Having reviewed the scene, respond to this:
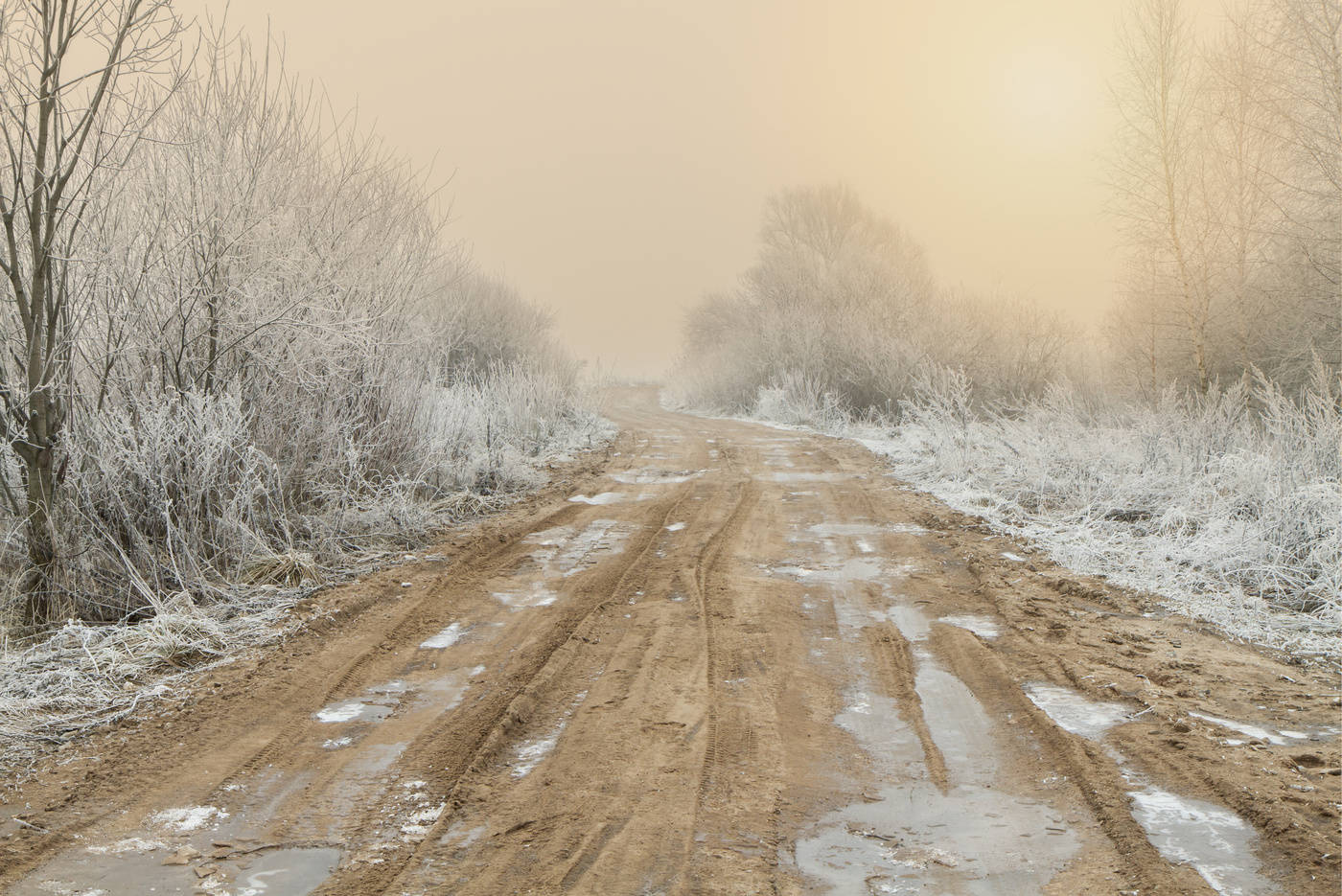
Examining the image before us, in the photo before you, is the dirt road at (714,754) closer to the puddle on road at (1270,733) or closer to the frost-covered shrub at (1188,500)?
the puddle on road at (1270,733)

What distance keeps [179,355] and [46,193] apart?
142cm

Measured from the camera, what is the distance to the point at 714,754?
3393 millimetres

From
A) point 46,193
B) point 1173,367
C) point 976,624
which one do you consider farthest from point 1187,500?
point 1173,367

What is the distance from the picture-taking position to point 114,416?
5.46 metres

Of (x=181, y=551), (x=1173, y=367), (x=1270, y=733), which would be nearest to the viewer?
(x=1270, y=733)

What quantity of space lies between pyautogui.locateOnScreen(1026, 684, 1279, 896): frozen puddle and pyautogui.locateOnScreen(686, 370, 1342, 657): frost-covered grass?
7.47 ft

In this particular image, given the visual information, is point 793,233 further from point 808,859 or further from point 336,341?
point 808,859

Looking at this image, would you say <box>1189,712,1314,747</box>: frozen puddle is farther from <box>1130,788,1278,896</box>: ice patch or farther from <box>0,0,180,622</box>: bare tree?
<box>0,0,180,622</box>: bare tree

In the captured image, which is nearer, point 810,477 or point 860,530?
point 860,530

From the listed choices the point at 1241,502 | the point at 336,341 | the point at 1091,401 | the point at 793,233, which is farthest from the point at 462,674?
the point at 793,233

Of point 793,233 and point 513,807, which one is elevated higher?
point 793,233

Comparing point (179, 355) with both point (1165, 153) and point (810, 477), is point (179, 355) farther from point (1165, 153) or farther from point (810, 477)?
point (1165, 153)

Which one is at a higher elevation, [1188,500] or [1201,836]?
[1188,500]

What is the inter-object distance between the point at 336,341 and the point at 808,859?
5611 millimetres
